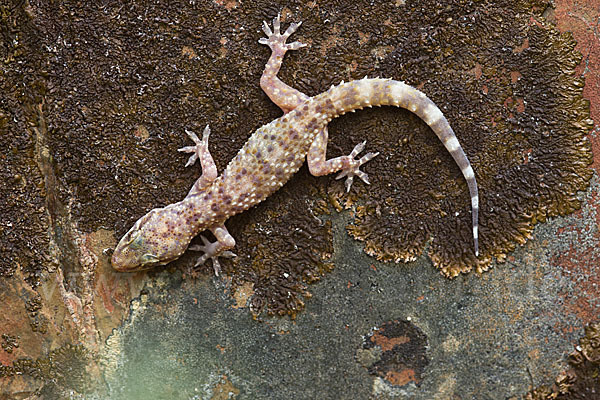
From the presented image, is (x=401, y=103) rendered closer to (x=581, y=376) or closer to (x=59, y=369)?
(x=581, y=376)

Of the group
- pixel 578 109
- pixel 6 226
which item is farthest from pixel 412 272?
pixel 6 226

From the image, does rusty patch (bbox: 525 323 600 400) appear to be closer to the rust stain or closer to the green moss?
the rust stain

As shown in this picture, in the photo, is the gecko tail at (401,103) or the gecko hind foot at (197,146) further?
the gecko hind foot at (197,146)

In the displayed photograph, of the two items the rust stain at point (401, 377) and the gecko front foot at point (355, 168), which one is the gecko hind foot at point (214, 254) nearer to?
the gecko front foot at point (355, 168)

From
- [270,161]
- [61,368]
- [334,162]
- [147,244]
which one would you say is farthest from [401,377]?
[61,368]

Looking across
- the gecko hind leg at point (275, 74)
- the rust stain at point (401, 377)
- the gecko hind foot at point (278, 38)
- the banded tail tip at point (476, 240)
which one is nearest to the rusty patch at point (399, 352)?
the rust stain at point (401, 377)

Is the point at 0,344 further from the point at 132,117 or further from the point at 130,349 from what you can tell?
the point at 132,117

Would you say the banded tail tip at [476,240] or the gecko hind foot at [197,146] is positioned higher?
the gecko hind foot at [197,146]

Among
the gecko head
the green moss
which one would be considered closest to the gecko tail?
the gecko head
